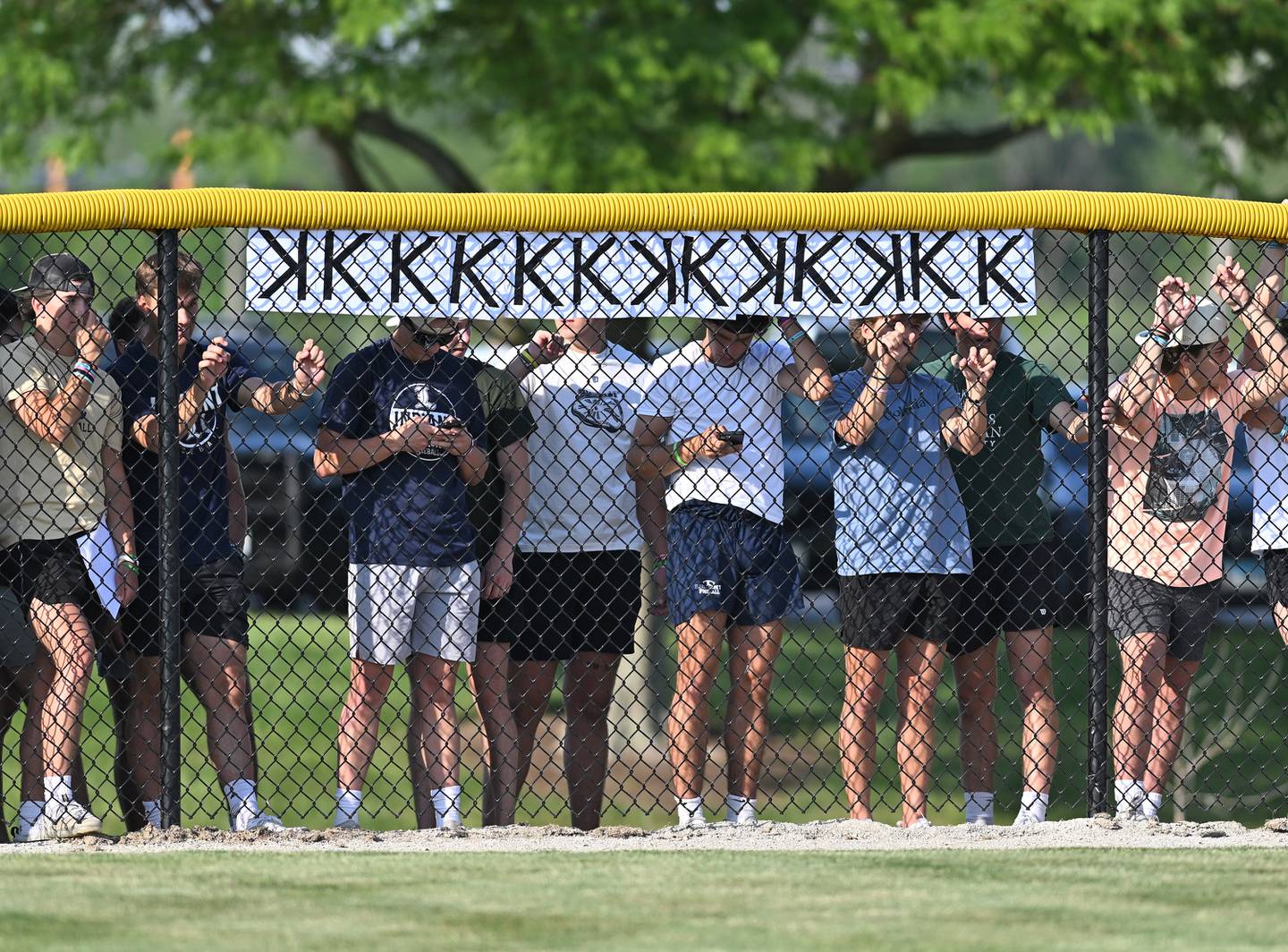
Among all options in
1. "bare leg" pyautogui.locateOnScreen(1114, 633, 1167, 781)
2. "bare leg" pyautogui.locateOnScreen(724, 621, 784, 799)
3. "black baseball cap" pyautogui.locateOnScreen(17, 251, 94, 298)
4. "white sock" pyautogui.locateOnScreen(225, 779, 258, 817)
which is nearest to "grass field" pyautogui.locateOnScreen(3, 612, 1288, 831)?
"bare leg" pyautogui.locateOnScreen(1114, 633, 1167, 781)

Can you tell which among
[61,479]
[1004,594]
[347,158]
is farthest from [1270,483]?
[347,158]

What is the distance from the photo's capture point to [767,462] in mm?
5969

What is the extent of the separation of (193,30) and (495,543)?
4713 mm

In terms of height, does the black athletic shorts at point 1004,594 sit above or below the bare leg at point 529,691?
above

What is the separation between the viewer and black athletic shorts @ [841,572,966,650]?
5953mm

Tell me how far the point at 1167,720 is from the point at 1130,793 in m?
0.31

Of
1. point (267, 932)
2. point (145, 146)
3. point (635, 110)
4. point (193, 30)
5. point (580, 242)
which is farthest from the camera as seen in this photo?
point (145, 146)

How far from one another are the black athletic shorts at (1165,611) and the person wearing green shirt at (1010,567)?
9.0 inches

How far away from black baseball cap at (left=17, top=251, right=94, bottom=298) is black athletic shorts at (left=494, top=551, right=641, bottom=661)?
64.0 inches

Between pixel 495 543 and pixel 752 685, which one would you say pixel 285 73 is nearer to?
pixel 495 543

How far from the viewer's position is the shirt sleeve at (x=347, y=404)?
571 cm

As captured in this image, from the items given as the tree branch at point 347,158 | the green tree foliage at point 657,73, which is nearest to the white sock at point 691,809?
the green tree foliage at point 657,73

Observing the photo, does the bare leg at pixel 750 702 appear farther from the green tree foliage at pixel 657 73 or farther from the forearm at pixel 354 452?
the green tree foliage at pixel 657 73

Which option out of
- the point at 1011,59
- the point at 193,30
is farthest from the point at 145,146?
the point at 1011,59
